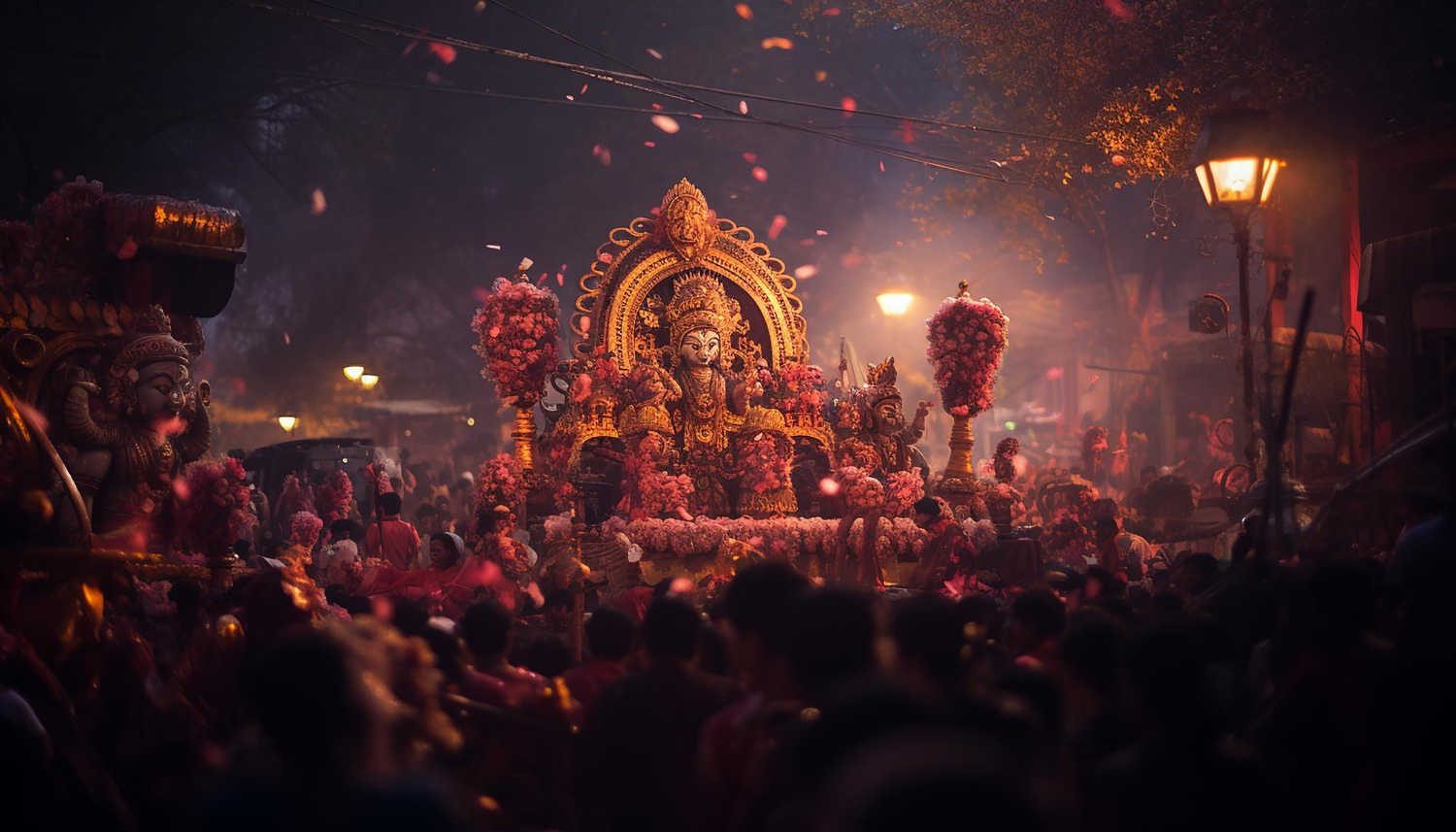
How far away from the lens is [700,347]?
16438 millimetres

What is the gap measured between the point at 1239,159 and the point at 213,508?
8.29 metres

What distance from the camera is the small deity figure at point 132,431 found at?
393 inches

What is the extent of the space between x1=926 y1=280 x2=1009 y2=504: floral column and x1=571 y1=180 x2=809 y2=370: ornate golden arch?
6.20ft

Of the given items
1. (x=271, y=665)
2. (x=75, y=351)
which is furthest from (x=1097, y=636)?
(x=75, y=351)

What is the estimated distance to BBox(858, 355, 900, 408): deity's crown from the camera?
651 inches

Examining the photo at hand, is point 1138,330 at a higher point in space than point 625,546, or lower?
higher

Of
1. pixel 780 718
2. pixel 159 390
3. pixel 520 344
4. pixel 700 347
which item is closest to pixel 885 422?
pixel 700 347

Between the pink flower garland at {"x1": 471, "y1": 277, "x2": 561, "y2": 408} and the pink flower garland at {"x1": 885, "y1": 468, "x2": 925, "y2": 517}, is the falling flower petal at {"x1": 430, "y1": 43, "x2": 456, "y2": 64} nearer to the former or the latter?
the pink flower garland at {"x1": 471, "y1": 277, "x2": 561, "y2": 408}

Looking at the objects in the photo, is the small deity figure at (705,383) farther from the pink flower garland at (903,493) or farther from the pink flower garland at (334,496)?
the pink flower garland at (334,496)

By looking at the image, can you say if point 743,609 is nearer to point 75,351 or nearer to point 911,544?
point 75,351

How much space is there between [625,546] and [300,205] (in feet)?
106

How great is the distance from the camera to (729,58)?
4441 centimetres

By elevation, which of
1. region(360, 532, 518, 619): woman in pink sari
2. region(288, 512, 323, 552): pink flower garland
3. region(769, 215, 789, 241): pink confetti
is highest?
region(769, 215, 789, 241): pink confetti

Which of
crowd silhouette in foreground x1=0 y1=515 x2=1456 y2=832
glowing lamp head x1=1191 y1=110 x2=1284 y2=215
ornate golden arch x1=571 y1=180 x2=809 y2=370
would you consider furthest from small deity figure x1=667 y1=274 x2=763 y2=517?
crowd silhouette in foreground x1=0 y1=515 x2=1456 y2=832
